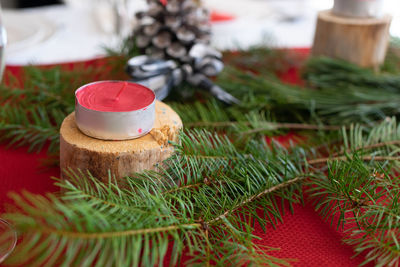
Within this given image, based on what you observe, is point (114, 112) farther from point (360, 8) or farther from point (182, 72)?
point (360, 8)

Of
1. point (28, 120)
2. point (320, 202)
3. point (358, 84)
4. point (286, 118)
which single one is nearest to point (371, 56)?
point (358, 84)

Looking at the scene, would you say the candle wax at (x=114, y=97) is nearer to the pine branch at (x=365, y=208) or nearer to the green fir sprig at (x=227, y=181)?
the green fir sprig at (x=227, y=181)

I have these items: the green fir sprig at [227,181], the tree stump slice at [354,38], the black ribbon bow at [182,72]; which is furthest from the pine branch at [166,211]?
the tree stump slice at [354,38]

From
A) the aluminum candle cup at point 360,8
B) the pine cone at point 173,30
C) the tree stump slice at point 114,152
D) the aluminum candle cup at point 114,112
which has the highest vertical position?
the aluminum candle cup at point 360,8

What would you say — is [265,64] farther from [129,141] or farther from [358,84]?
[129,141]

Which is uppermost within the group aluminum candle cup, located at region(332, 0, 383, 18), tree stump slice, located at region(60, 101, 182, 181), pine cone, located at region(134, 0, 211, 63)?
aluminum candle cup, located at region(332, 0, 383, 18)

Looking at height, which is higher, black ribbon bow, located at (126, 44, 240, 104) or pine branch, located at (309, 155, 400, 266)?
black ribbon bow, located at (126, 44, 240, 104)

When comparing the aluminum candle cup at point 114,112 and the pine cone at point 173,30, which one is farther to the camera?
the pine cone at point 173,30

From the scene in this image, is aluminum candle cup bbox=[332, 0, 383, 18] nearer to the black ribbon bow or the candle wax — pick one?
the black ribbon bow

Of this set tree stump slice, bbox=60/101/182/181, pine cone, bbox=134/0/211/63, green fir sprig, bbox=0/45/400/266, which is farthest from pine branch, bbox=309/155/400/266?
pine cone, bbox=134/0/211/63
